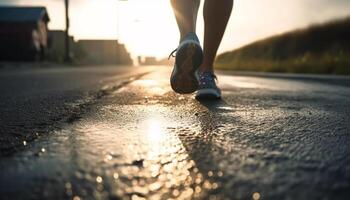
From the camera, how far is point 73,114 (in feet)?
6.60

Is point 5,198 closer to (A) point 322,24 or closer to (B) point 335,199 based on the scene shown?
(B) point 335,199

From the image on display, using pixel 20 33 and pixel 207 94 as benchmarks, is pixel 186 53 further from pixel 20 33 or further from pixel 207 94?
pixel 20 33

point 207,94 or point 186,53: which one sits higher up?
point 186,53

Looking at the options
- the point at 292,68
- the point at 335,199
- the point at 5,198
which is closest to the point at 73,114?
the point at 5,198

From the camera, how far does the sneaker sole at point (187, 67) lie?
7.68 feet

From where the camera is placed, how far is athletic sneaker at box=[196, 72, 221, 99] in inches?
110

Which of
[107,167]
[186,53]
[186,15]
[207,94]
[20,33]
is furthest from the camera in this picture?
[20,33]

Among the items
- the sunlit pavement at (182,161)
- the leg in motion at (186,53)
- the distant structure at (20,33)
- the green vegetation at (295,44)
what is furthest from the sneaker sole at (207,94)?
the distant structure at (20,33)

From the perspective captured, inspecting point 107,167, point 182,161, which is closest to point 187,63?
point 182,161

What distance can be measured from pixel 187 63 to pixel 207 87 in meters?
0.51

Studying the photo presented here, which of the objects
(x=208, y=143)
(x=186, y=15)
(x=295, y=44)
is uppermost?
(x=186, y=15)

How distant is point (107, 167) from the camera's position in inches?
39.0

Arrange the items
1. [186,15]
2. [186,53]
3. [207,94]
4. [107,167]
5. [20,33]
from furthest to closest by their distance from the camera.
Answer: [20,33] → [207,94] → [186,15] → [186,53] → [107,167]

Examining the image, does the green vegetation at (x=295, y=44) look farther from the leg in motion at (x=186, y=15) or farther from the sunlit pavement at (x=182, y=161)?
the sunlit pavement at (x=182, y=161)
